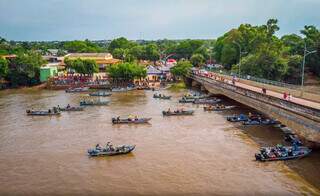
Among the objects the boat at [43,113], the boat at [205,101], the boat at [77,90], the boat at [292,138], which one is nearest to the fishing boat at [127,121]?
the boat at [43,113]

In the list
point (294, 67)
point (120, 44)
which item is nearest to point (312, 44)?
point (294, 67)

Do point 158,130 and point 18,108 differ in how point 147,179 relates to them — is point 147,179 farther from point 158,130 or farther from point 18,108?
point 18,108

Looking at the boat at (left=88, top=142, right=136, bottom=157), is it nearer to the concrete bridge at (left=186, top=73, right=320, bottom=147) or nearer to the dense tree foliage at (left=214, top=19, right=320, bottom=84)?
the concrete bridge at (left=186, top=73, right=320, bottom=147)

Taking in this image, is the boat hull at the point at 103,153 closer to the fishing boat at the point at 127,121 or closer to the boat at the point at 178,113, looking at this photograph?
the fishing boat at the point at 127,121

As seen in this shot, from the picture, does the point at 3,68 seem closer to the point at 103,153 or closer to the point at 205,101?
the point at 205,101

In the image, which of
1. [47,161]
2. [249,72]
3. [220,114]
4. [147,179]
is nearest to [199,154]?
[147,179]

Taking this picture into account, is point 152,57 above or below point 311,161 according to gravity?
above
